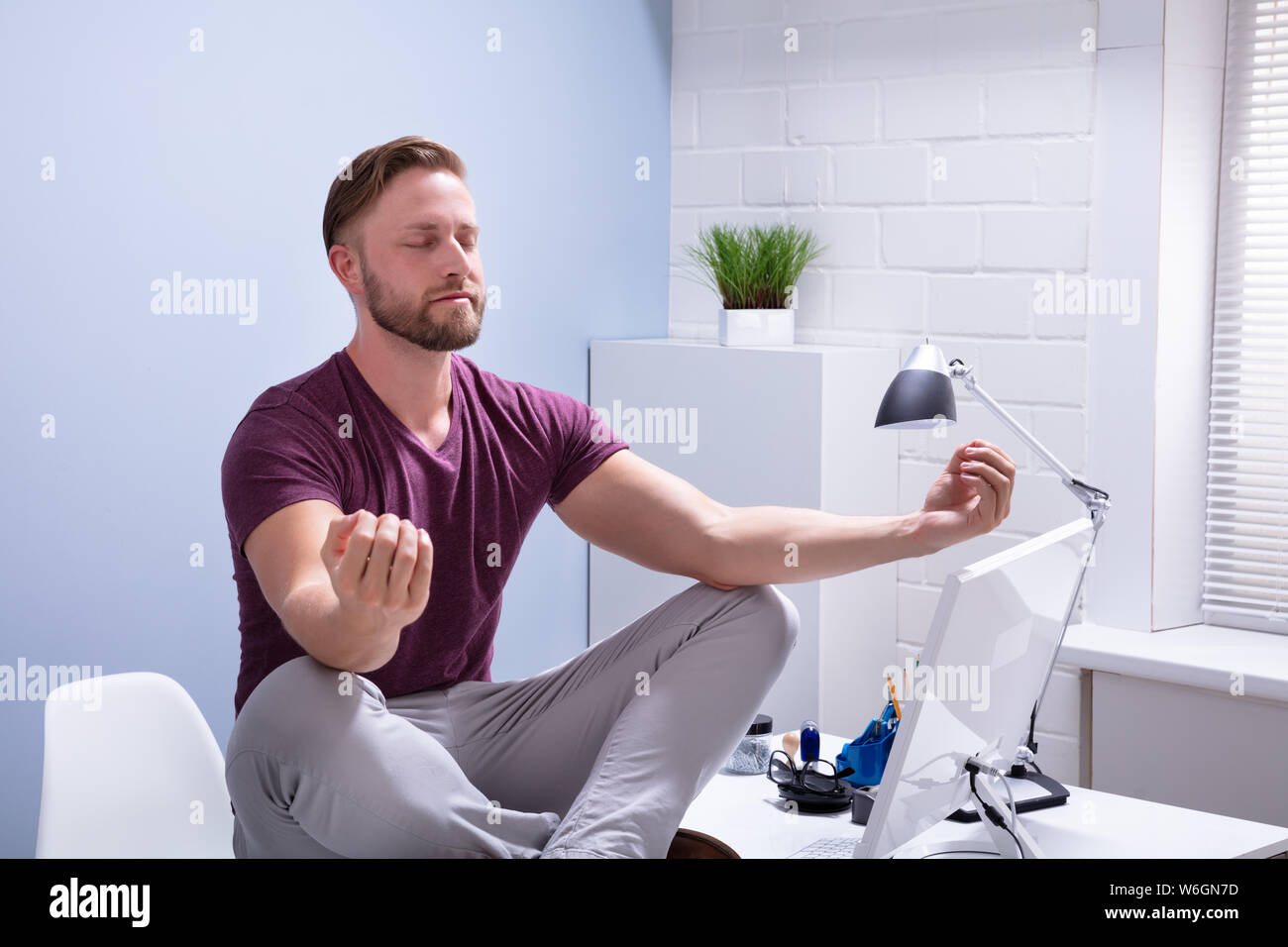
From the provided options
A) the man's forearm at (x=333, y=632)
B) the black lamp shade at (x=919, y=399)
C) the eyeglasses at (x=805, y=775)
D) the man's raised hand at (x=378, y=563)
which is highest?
the black lamp shade at (x=919, y=399)

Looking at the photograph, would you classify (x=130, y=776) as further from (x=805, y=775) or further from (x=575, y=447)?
(x=805, y=775)

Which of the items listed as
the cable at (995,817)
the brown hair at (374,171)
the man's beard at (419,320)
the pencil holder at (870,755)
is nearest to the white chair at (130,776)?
the man's beard at (419,320)

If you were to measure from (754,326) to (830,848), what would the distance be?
1.44m

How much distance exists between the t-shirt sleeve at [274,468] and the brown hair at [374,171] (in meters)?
0.34

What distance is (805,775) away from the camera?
1.86 metres

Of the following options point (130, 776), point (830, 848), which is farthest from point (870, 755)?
point (130, 776)

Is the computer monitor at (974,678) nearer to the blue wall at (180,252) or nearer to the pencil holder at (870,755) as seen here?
the pencil holder at (870,755)

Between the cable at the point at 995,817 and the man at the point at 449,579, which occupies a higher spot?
the man at the point at 449,579

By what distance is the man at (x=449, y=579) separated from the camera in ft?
4.65

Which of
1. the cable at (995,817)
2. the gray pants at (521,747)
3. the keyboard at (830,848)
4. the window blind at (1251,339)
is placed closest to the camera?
the gray pants at (521,747)

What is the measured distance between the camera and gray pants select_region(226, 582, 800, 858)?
1414mm

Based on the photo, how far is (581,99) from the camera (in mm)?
2955

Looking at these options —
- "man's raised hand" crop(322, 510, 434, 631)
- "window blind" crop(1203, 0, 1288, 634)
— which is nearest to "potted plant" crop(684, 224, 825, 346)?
"window blind" crop(1203, 0, 1288, 634)
